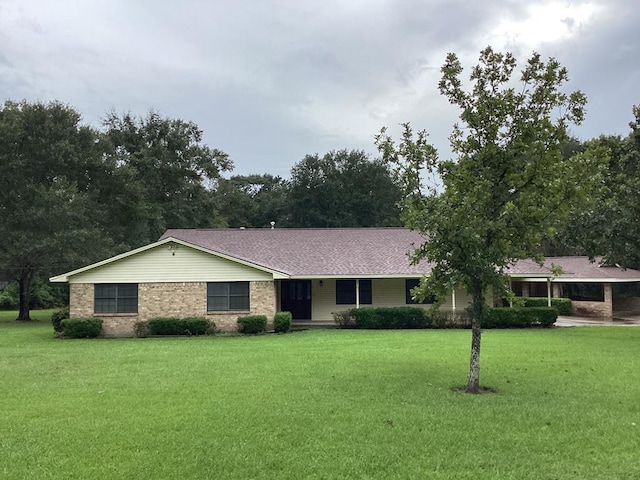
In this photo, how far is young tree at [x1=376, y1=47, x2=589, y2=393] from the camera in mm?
8711

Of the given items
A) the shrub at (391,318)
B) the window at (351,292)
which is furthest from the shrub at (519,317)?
the window at (351,292)

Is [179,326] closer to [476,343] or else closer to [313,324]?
[313,324]

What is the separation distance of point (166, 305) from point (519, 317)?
44.4ft

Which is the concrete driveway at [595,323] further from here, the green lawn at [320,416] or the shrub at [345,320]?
the green lawn at [320,416]

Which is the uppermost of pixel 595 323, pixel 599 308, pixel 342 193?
pixel 342 193

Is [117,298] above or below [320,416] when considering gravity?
above

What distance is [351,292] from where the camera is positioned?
941 inches

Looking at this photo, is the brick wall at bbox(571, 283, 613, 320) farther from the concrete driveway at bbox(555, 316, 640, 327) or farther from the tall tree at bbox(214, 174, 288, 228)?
the tall tree at bbox(214, 174, 288, 228)

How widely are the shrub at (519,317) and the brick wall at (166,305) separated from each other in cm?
862

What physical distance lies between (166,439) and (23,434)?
192 centimetres

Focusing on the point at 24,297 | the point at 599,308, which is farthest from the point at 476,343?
the point at 24,297

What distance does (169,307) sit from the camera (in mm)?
19734

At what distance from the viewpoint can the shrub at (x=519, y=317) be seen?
2081 cm

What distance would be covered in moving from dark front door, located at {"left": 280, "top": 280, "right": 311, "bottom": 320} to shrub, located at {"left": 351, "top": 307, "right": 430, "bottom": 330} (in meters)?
3.69
